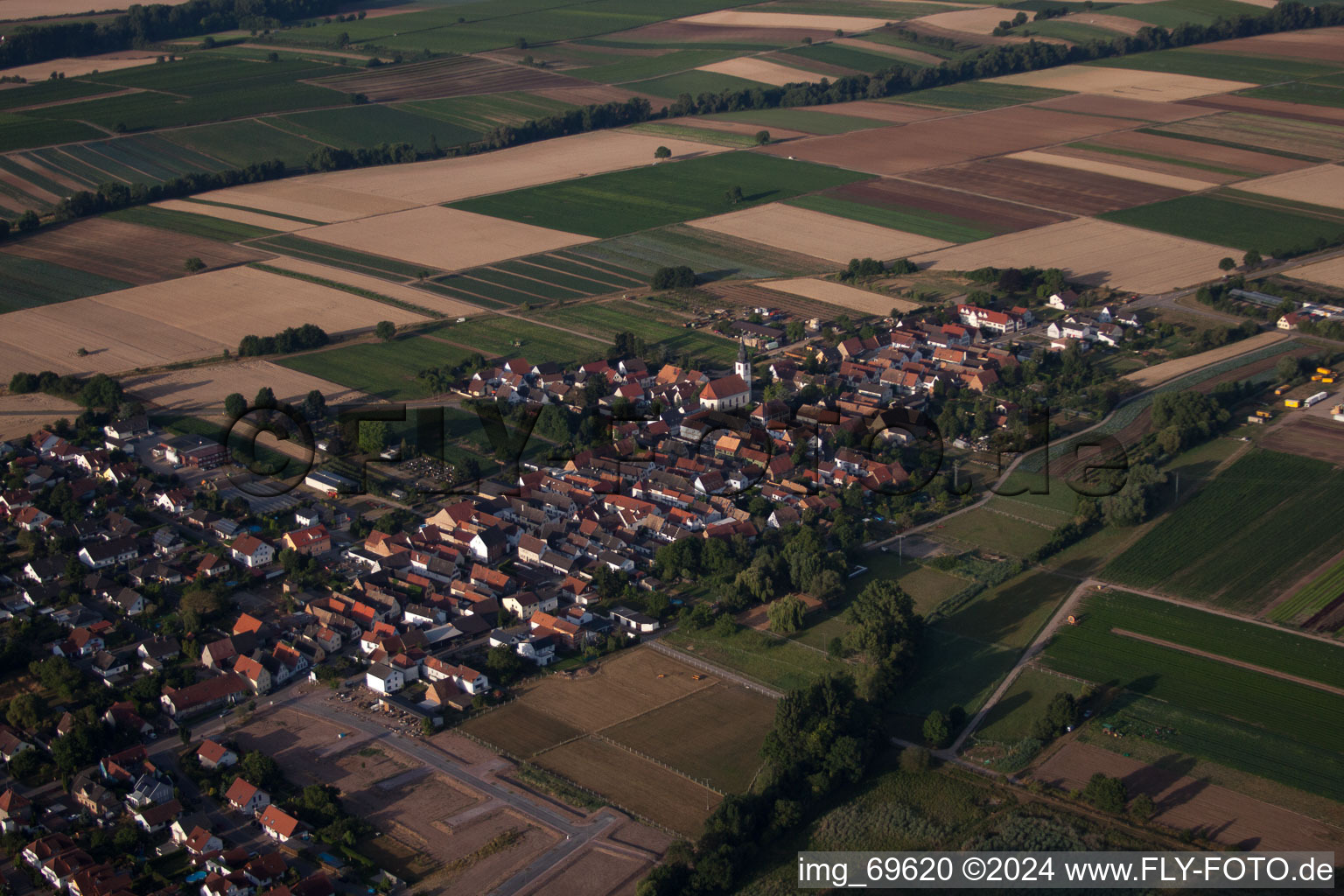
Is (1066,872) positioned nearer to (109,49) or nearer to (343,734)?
(343,734)

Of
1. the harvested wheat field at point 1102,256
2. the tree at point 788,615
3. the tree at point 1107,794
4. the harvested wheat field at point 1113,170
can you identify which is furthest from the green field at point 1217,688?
the harvested wheat field at point 1113,170

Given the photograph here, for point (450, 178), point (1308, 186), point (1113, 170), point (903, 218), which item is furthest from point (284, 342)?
point (1308, 186)

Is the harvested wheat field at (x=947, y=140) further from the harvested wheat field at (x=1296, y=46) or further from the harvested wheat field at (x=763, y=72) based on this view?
the harvested wheat field at (x=1296, y=46)

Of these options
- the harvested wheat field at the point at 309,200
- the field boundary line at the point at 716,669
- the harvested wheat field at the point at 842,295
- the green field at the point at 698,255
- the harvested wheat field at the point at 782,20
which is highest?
the harvested wheat field at the point at 782,20

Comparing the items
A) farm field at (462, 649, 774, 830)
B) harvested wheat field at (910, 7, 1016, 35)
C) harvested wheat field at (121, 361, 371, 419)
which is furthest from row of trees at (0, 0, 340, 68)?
farm field at (462, 649, 774, 830)

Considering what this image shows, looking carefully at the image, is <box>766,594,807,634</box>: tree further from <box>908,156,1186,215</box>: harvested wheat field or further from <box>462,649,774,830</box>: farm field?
<box>908,156,1186,215</box>: harvested wheat field
